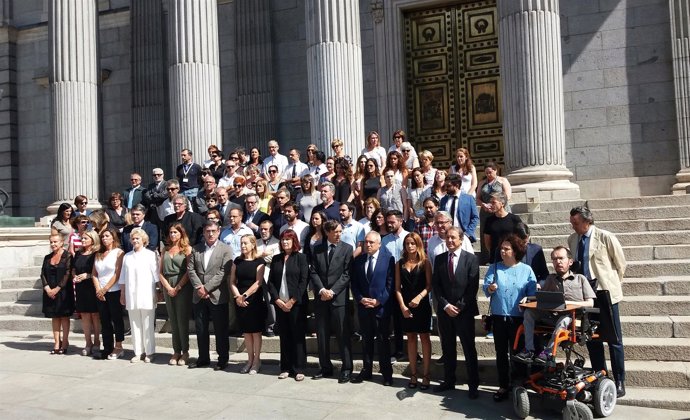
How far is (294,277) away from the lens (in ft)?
29.6

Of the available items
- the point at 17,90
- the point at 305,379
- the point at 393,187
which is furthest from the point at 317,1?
the point at 17,90

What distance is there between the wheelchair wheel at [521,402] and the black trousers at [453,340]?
0.90 meters

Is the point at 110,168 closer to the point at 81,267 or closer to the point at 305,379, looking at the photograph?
the point at 81,267

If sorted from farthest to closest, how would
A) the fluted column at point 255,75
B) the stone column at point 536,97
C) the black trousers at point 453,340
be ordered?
the fluted column at point 255,75 < the stone column at point 536,97 < the black trousers at point 453,340

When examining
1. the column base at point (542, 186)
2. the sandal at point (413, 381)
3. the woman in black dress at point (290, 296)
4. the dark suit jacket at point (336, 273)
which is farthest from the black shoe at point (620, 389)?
the column base at point (542, 186)

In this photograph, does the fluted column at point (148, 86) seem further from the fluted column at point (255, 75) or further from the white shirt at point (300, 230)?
the white shirt at point (300, 230)

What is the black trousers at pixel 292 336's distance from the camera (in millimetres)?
8961

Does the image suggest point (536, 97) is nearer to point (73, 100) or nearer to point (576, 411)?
point (576, 411)

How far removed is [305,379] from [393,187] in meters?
3.28

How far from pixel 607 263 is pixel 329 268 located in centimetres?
334

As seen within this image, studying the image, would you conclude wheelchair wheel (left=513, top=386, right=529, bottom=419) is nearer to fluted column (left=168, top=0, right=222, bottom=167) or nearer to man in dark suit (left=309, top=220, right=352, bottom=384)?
man in dark suit (left=309, top=220, right=352, bottom=384)

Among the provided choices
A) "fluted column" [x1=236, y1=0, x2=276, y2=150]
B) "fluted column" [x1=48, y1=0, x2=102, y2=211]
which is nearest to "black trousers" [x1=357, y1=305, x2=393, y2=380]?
"fluted column" [x1=48, y1=0, x2=102, y2=211]

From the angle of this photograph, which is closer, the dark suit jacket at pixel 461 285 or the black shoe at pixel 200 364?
the dark suit jacket at pixel 461 285

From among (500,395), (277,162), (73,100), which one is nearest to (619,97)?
(277,162)
